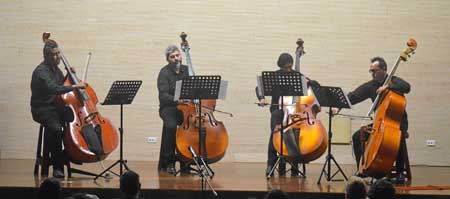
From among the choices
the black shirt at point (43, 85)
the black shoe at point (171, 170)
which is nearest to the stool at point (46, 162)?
the black shirt at point (43, 85)

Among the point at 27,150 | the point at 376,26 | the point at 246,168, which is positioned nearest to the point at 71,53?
the point at 27,150

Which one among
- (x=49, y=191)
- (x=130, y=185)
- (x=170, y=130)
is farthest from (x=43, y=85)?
(x=49, y=191)

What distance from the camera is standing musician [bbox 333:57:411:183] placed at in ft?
29.4

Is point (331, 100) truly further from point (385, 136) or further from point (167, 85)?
point (167, 85)

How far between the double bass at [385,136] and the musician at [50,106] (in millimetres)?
3309

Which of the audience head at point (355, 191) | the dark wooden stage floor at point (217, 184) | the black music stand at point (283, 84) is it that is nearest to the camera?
the audience head at point (355, 191)

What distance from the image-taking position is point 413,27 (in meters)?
12.1

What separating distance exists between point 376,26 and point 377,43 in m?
0.25

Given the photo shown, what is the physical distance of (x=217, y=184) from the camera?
8648 mm

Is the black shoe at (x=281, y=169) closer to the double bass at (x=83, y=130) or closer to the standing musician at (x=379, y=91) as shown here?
the standing musician at (x=379, y=91)

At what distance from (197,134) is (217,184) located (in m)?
0.98

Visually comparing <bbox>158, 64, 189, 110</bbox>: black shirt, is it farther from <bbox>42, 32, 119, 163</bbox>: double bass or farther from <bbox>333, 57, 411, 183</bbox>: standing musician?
<bbox>333, 57, 411, 183</bbox>: standing musician

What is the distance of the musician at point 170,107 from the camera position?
9852 millimetres

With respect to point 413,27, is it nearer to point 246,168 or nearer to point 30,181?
point 246,168
